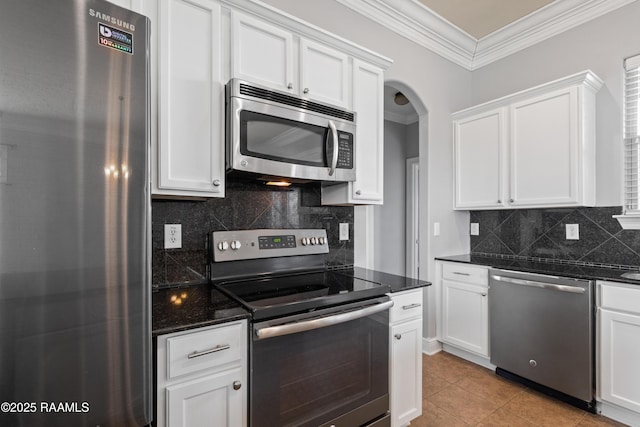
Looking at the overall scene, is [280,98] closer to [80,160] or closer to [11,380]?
[80,160]

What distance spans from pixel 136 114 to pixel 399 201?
13.9 feet

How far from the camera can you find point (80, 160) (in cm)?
92

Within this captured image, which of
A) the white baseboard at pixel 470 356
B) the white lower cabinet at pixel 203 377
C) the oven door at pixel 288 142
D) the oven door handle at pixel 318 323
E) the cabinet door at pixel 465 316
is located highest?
the oven door at pixel 288 142

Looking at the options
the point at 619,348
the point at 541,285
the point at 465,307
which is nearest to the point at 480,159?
the point at 541,285

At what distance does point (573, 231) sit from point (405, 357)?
195cm

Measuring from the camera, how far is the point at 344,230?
241 cm

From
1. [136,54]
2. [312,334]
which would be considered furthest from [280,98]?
[312,334]

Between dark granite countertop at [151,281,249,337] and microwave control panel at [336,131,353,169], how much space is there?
40.6 inches

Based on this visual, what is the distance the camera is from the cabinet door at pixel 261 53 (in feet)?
5.36

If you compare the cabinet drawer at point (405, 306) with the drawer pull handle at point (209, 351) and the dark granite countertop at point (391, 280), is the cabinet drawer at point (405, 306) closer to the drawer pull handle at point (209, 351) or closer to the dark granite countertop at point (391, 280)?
the dark granite countertop at point (391, 280)

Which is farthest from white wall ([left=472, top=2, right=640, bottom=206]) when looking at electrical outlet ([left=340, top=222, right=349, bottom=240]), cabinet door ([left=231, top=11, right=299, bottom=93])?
cabinet door ([left=231, top=11, right=299, bottom=93])

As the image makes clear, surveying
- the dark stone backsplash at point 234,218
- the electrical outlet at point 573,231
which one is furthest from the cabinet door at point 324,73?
the electrical outlet at point 573,231

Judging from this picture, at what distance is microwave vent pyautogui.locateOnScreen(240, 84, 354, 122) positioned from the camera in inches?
63.5

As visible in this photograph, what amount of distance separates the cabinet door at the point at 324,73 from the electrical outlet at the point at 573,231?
2207mm
